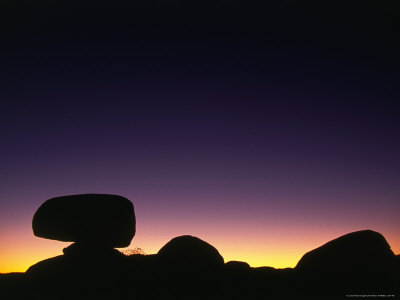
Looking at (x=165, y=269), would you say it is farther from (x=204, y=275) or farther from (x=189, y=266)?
(x=204, y=275)

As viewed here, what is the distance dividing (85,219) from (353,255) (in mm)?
13803

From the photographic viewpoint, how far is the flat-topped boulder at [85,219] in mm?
18578

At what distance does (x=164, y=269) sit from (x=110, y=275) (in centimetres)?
282

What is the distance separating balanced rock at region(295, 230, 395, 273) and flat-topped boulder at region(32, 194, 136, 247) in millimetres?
10094

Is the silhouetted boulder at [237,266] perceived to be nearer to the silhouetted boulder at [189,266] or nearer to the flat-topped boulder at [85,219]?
the silhouetted boulder at [189,266]

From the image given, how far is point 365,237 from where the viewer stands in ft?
51.8

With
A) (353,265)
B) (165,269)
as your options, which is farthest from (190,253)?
(353,265)

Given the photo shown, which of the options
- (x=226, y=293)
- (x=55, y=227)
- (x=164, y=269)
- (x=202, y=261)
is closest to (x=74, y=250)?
(x=55, y=227)

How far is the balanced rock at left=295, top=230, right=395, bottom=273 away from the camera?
14.9m

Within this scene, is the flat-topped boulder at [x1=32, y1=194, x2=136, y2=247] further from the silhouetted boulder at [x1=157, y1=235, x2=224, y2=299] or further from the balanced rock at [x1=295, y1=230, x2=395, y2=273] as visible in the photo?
the balanced rock at [x1=295, y1=230, x2=395, y2=273]

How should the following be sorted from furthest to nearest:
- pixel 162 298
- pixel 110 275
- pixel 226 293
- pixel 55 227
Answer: pixel 55 227 → pixel 110 275 → pixel 226 293 → pixel 162 298

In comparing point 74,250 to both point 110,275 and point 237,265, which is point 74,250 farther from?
point 237,265

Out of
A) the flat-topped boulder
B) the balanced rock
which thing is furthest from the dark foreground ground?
the flat-topped boulder

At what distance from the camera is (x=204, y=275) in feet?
56.6
